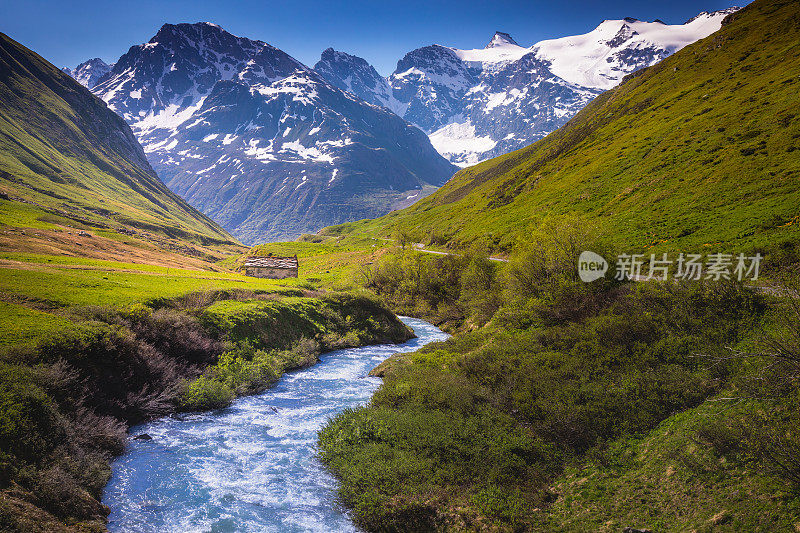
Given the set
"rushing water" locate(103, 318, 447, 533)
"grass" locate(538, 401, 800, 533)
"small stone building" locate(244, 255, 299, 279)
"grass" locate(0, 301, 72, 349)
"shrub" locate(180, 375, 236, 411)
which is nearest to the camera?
"grass" locate(538, 401, 800, 533)

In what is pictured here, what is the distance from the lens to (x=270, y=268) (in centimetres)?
7756

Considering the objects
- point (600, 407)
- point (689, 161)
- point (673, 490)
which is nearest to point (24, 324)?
point (600, 407)

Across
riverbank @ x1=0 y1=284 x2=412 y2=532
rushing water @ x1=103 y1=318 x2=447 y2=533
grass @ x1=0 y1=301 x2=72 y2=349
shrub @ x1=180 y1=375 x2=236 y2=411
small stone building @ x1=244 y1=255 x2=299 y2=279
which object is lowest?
rushing water @ x1=103 y1=318 x2=447 y2=533

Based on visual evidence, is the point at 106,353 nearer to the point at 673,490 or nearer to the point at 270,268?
the point at 673,490

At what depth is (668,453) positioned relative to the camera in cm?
1427

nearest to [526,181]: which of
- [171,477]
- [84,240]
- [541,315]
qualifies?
[541,315]

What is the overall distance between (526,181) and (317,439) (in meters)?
129

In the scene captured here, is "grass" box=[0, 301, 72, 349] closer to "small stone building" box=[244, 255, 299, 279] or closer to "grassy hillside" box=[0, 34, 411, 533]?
"grassy hillside" box=[0, 34, 411, 533]

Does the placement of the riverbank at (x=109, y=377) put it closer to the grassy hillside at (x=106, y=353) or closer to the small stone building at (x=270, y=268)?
the grassy hillside at (x=106, y=353)

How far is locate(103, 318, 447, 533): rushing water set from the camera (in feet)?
47.1

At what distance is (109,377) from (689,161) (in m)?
87.1

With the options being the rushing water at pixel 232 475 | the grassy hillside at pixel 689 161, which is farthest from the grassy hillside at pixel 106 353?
the grassy hillside at pixel 689 161

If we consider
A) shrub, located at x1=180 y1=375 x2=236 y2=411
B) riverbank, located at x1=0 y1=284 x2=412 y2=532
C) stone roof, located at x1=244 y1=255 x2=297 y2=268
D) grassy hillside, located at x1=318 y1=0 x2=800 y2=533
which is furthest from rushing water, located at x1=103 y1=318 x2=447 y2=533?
stone roof, located at x1=244 y1=255 x2=297 y2=268

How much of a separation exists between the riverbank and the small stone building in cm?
3776
